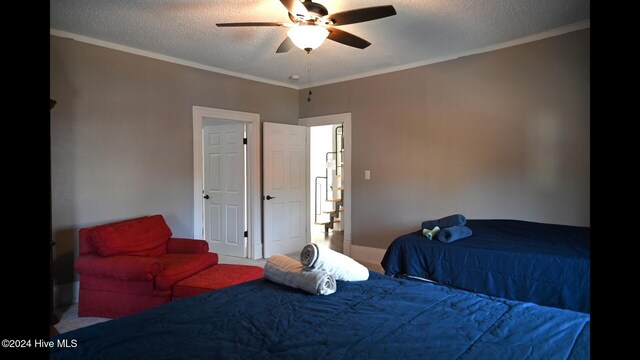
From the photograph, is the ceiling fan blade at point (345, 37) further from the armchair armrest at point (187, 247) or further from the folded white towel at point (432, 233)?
the armchair armrest at point (187, 247)

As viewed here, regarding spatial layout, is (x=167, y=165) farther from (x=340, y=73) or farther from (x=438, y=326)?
(x=438, y=326)

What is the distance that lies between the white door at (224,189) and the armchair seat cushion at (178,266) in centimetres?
171

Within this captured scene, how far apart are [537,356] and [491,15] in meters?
2.81

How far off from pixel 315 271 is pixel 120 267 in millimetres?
1874

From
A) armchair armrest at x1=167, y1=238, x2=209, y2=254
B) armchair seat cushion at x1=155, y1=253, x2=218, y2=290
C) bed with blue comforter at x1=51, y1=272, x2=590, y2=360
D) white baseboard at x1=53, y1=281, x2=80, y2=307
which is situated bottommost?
white baseboard at x1=53, y1=281, x2=80, y2=307

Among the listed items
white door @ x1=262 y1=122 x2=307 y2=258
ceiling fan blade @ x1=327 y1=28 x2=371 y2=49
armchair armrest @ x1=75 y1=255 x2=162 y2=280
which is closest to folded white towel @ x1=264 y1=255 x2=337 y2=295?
armchair armrest @ x1=75 y1=255 x2=162 y2=280

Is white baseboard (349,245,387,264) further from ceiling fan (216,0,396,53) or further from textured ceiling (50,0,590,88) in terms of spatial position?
ceiling fan (216,0,396,53)

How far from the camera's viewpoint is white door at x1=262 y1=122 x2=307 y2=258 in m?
5.24

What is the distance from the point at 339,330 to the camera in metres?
1.45

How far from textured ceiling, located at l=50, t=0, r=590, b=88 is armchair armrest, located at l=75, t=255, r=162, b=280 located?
1.99m

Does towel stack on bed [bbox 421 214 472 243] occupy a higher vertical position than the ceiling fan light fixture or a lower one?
lower

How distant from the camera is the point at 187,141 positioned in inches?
173
